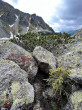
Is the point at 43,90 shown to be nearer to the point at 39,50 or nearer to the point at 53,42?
the point at 39,50

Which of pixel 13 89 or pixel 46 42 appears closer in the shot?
pixel 13 89

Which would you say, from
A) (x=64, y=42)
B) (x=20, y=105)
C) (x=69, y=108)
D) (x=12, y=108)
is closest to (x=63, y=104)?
(x=69, y=108)

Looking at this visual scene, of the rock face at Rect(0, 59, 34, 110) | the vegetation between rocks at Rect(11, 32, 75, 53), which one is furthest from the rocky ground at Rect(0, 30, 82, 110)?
the vegetation between rocks at Rect(11, 32, 75, 53)

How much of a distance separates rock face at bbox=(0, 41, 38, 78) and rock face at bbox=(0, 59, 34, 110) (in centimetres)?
109

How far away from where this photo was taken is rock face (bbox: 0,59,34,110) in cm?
412

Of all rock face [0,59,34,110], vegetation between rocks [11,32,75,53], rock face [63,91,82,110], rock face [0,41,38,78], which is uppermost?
vegetation between rocks [11,32,75,53]

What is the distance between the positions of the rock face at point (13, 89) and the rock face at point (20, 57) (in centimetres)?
109

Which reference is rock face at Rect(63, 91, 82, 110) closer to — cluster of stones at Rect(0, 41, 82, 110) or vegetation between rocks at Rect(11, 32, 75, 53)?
cluster of stones at Rect(0, 41, 82, 110)

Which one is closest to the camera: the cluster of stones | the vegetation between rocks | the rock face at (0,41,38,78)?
the cluster of stones

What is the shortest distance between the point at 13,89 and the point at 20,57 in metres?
3.11

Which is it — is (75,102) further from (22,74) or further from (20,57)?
(20,57)

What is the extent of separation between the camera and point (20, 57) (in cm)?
711

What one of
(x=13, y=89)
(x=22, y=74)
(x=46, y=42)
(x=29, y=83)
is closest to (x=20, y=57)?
(x=22, y=74)

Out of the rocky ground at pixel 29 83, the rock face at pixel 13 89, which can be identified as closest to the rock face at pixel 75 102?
the rocky ground at pixel 29 83
